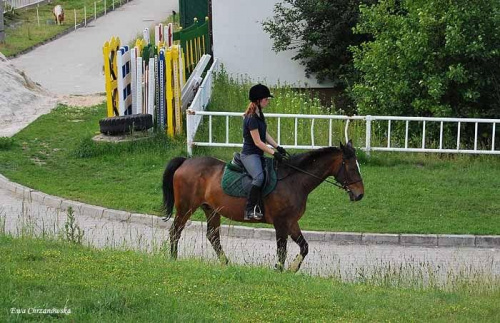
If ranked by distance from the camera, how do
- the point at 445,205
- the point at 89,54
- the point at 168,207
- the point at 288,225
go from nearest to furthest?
1. the point at 288,225
2. the point at 168,207
3. the point at 445,205
4. the point at 89,54

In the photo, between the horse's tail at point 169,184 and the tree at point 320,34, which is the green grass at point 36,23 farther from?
the horse's tail at point 169,184

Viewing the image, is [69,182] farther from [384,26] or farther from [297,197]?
[384,26]

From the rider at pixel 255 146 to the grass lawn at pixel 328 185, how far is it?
8.96 feet

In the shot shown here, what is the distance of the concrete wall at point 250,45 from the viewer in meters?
28.5

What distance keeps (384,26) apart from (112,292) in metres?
14.1

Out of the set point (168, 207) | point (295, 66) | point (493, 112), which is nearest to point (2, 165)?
point (168, 207)

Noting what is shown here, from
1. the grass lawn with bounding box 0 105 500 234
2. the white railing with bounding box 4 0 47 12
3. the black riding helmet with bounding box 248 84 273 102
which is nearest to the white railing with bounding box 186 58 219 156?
the grass lawn with bounding box 0 105 500 234

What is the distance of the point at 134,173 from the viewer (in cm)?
1742

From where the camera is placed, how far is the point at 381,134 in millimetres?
19703

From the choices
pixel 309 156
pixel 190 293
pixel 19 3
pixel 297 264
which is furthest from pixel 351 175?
pixel 19 3

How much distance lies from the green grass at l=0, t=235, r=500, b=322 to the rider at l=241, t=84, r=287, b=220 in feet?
5.38

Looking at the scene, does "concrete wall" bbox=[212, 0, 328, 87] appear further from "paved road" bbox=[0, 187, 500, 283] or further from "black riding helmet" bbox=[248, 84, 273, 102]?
"black riding helmet" bbox=[248, 84, 273, 102]

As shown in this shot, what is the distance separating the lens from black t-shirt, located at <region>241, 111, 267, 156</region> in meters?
11.6

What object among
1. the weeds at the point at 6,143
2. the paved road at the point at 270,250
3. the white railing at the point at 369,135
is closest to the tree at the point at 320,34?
the white railing at the point at 369,135
